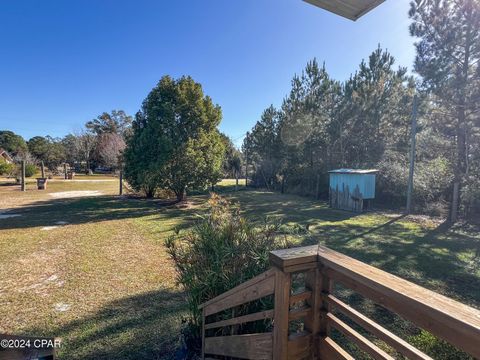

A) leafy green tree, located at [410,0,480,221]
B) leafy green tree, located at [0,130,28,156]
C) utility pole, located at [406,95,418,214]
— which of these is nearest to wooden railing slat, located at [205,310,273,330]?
leafy green tree, located at [410,0,480,221]

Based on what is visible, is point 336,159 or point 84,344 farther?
point 336,159

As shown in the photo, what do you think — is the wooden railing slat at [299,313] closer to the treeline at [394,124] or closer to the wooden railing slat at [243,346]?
the wooden railing slat at [243,346]

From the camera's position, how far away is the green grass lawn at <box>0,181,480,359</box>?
105 inches

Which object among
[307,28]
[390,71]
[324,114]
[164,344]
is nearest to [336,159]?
[324,114]

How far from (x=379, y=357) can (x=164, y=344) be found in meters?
2.23

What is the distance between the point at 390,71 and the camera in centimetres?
1222

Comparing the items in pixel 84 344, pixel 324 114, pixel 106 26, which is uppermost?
pixel 106 26

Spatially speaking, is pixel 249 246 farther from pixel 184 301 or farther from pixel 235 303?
pixel 184 301

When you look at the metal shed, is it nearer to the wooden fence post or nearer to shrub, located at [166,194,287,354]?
shrub, located at [166,194,287,354]

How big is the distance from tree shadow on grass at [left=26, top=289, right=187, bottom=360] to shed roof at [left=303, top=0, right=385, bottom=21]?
298cm

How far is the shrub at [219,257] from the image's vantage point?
2041 millimetres

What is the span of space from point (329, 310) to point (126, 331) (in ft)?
7.96

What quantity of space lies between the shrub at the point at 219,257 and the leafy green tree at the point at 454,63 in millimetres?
8381

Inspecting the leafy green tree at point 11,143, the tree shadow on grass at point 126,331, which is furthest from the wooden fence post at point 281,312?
the leafy green tree at point 11,143
